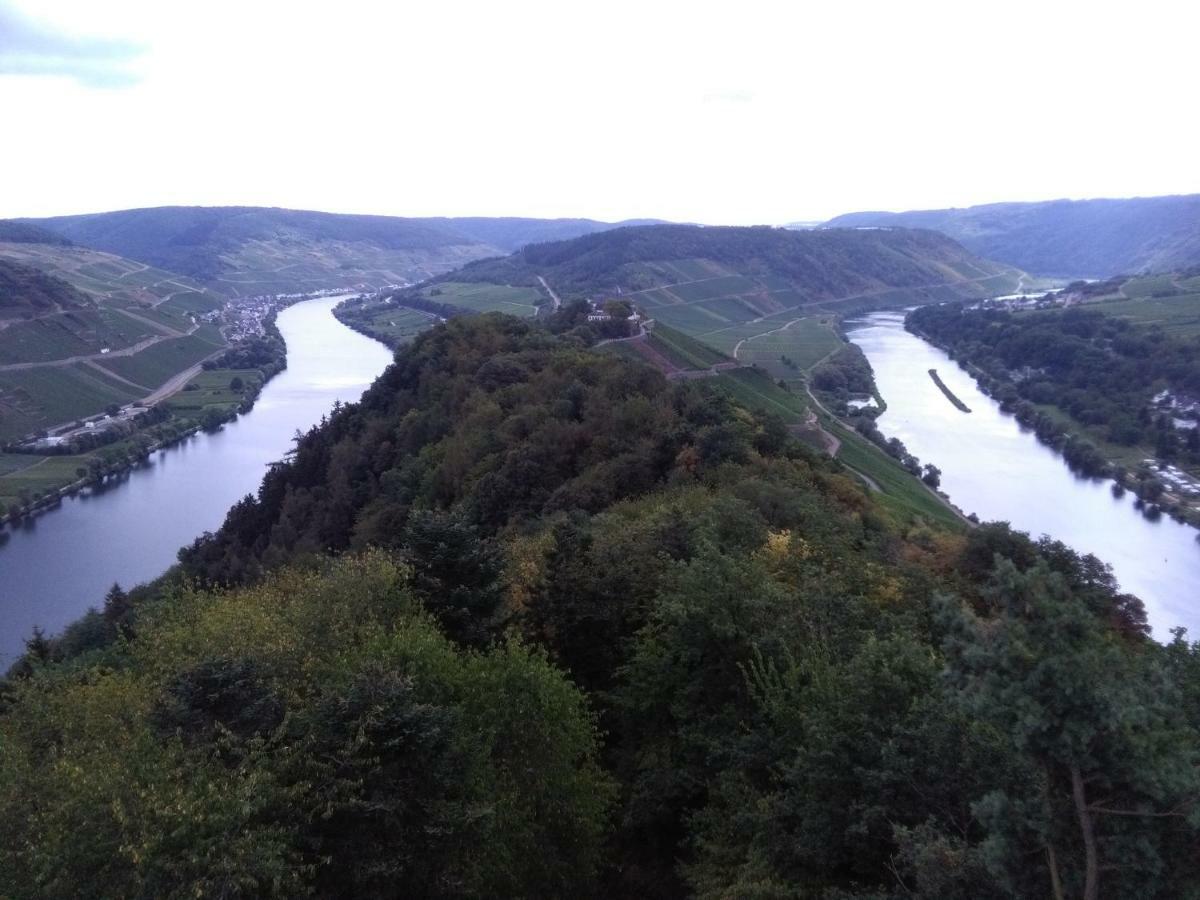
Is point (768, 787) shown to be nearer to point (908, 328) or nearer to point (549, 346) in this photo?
point (549, 346)

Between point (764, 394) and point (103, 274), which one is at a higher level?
point (103, 274)

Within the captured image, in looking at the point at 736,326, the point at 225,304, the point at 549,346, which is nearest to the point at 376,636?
the point at 549,346

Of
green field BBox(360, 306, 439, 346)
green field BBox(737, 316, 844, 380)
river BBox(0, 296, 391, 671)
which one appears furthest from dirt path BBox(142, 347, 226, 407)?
green field BBox(737, 316, 844, 380)

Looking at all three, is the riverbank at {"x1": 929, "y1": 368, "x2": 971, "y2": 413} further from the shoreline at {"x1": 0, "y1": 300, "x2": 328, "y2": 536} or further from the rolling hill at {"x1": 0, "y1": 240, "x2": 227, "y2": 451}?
the rolling hill at {"x1": 0, "y1": 240, "x2": 227, "y2": 451}

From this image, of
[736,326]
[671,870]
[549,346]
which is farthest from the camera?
[736,326]

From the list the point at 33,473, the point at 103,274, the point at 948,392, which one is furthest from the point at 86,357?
the point at 948,392

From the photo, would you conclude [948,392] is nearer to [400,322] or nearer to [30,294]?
[400,322]
